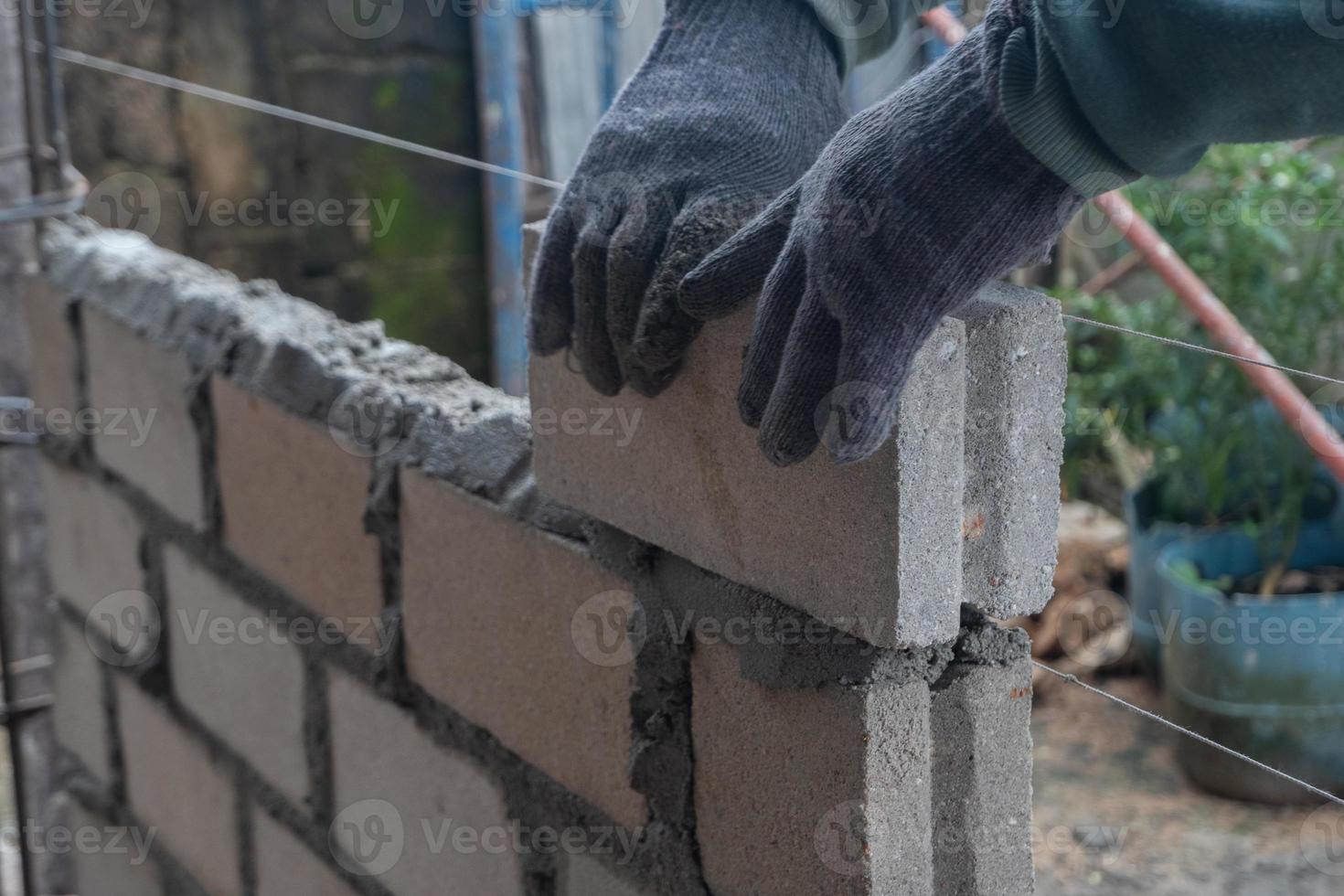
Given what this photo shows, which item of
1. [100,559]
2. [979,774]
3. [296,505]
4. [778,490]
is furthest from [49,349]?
[979,774]

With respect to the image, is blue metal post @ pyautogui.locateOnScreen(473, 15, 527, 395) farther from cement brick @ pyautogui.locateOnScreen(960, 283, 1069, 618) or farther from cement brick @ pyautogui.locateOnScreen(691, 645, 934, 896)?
cement brick @ pyautogui.locateOnScreen(960, 283, 1069, 618)

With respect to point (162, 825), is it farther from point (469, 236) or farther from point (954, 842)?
point (469, 236)

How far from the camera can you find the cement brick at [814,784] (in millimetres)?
1061

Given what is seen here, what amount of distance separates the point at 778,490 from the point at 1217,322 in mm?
1550

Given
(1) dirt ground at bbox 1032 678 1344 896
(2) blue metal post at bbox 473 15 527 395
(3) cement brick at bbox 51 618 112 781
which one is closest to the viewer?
(3) cement brick at bbox 51 618 112 781

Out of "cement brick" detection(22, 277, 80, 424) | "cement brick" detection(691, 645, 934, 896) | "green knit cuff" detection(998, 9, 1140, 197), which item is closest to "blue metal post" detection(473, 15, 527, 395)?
"cement brick" detection(22, 277, 80, 424)

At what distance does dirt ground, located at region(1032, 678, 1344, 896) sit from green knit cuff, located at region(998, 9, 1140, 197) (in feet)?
9.11

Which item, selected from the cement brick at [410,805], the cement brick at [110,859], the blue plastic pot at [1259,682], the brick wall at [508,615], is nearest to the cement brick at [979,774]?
the brick wall at [508,615]

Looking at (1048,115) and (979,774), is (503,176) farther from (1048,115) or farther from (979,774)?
(1048,115)

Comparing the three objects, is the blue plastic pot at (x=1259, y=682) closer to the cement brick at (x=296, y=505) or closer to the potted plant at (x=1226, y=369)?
→ the potted plant at (x=1226, y=369)

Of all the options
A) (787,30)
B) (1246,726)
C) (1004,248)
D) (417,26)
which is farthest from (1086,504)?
(1004,248)

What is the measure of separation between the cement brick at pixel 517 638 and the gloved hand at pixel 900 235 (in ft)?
1.42

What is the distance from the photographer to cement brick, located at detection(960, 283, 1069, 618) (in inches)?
40.1

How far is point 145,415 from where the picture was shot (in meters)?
2.29
